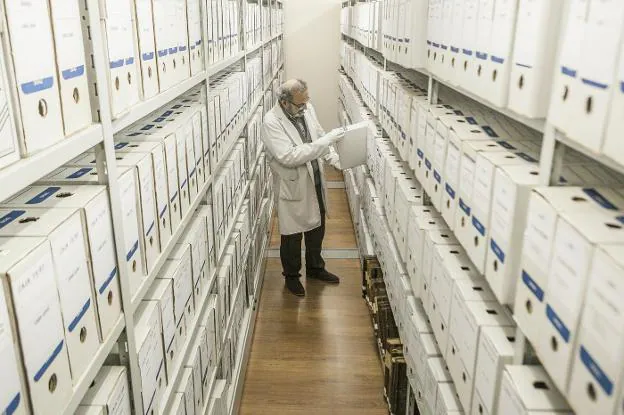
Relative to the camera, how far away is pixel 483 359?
4.02 ft

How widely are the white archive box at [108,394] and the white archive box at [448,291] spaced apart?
848mm

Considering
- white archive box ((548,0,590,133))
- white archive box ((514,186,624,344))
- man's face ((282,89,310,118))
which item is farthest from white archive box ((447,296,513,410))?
man's face ((282,89,310,118))

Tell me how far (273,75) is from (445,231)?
13.4 feet

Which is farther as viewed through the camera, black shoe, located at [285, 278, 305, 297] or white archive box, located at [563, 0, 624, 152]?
black shoe, located at [285, 278, 305, 297]

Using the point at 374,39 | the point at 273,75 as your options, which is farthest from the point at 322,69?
the point at 374,39

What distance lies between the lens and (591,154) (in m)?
0.84

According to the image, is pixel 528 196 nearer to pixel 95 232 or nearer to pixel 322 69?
pixel 95 232

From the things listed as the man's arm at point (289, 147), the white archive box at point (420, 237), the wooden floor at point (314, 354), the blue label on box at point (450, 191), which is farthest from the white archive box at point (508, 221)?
the man's arm at point (289, 147)

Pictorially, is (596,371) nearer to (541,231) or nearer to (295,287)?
(541,231)

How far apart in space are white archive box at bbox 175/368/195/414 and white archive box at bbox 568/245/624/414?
3.73ft

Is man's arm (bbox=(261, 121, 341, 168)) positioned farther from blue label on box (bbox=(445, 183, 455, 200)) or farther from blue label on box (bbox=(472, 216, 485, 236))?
blue label on box (bbox=(472, 216, 485, 236))

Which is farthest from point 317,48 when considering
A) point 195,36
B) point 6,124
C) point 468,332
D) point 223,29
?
point 6,124

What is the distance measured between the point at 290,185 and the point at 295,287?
78 cm

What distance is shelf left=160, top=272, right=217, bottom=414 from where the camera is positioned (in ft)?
4.81
